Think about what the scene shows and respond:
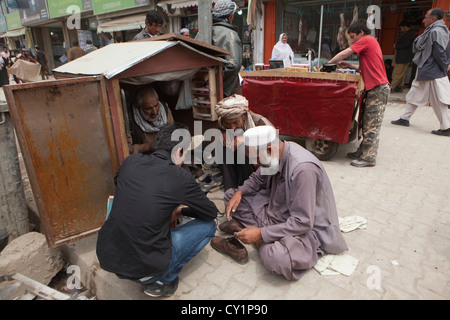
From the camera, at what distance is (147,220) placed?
1.94m

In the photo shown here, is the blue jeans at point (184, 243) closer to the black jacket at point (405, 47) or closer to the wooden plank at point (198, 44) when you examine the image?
the wooden plank at point (198, 44)

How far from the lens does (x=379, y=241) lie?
286 cm

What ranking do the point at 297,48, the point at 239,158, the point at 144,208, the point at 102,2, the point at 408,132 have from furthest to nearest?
the point at 102,2, the point at 297,48, the point at 408,132, the point at 239,158, the point at 144,208

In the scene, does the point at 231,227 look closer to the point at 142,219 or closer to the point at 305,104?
the point at 142,219

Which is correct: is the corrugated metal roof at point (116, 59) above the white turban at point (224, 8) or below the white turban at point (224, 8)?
below

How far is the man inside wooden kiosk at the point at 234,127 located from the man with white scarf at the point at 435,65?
12.6 feet

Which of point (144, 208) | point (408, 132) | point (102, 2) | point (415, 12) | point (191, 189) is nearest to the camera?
point (144, 208)

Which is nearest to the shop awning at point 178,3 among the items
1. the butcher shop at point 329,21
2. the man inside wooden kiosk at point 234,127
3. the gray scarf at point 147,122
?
the butcher shop at point 329,21

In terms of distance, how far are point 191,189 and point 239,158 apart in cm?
161

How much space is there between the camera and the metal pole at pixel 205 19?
13.1 feet

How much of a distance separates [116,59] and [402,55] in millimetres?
8966

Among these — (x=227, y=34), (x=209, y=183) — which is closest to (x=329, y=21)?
(x=227, y=34)

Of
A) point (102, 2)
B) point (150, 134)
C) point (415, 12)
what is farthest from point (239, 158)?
point (102, 2)
